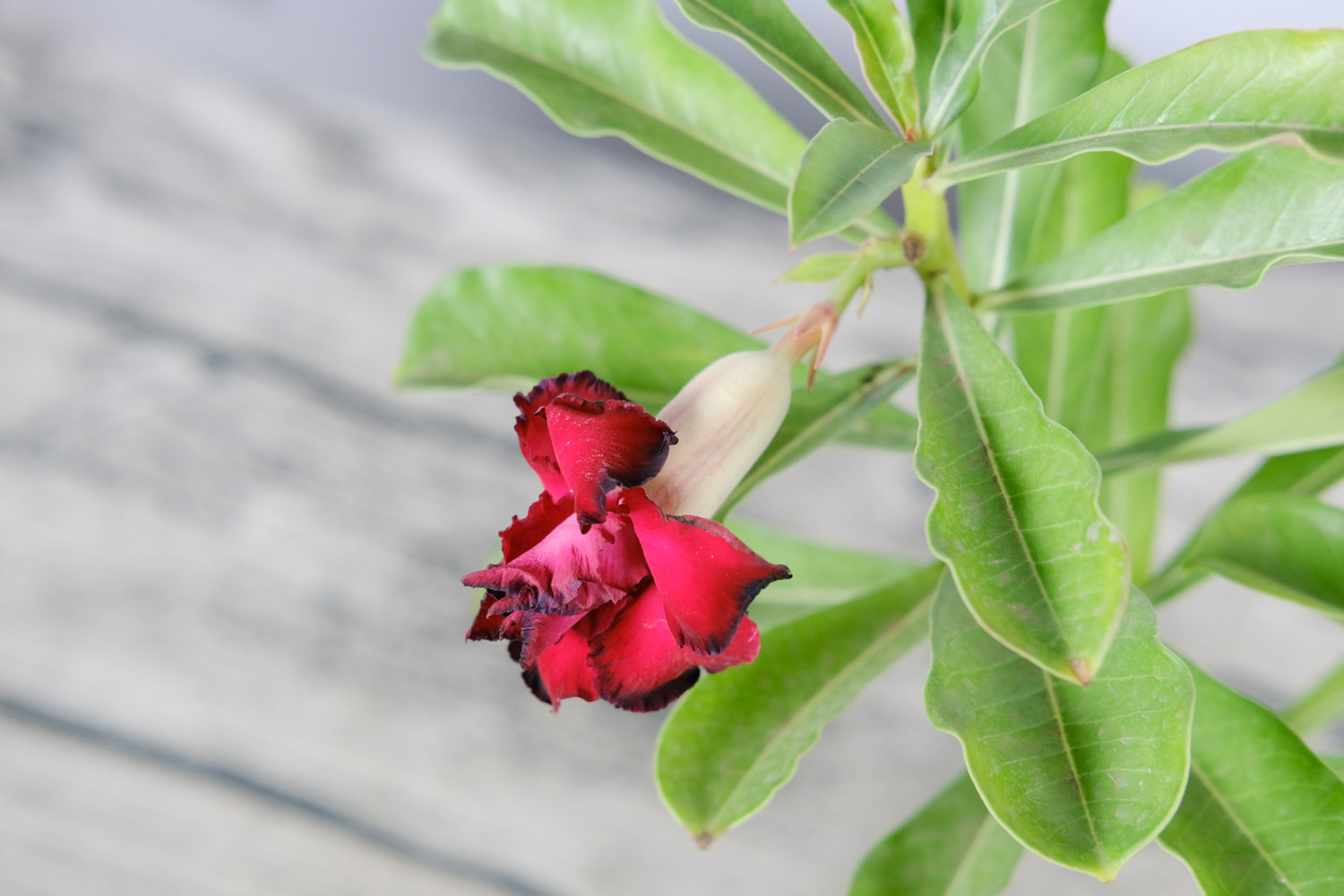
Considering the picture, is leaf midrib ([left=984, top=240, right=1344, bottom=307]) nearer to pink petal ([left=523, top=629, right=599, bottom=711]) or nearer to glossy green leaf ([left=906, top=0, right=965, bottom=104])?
glossy green leaf ([left=906, top=0, right=965, bottom=104])

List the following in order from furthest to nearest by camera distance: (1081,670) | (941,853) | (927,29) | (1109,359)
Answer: (1109,359), (941,853), (927,29), (1081,670)

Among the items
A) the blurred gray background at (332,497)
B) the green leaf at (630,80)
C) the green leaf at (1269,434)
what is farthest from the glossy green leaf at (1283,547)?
the blurred gray background at (332,497)

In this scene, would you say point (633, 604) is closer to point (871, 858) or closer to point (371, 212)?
point (871, 858)

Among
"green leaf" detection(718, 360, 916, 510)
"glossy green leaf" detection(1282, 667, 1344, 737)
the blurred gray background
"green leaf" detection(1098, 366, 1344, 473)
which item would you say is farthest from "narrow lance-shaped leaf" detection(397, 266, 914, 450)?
the blurred gray background

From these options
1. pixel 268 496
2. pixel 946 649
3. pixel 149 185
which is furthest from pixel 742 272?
pixel 946 649

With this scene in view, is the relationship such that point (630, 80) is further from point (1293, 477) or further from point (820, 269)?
point (1293, 477)

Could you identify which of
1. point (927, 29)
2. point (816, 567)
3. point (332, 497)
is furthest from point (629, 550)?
point (332, 497)
